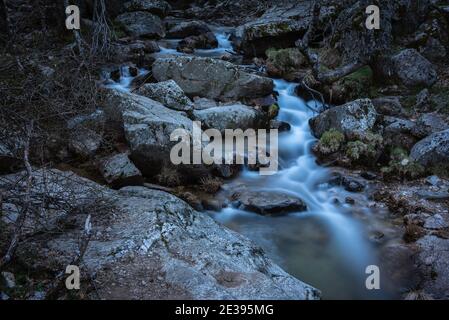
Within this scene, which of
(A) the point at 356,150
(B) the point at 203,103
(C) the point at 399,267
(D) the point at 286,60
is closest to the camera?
(C) the point at 399,267

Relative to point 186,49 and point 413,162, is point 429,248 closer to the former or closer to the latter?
point 413,162

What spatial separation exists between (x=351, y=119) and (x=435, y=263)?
468cm

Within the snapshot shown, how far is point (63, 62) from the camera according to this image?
9.35 meters

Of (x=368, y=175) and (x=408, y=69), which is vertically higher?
(x=408, y=69)

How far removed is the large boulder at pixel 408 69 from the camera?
11.9m

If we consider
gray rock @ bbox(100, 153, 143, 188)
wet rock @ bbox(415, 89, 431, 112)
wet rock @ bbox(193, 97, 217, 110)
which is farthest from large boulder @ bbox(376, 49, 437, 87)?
gray rock @ bbox(100, 153, 143, 188)

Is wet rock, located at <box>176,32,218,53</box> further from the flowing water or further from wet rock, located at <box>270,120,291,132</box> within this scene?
the flowing water

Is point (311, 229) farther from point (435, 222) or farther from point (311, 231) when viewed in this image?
point (435, 222)

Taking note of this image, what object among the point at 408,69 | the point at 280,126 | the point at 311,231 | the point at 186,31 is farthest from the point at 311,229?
the point at 186,31

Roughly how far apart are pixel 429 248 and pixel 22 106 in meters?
6.49

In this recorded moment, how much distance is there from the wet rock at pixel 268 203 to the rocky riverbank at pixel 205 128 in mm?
35

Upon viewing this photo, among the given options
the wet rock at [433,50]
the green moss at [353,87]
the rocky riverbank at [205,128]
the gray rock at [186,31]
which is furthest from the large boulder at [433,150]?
the gray rock at [186,31]

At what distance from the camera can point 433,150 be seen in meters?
9.02
